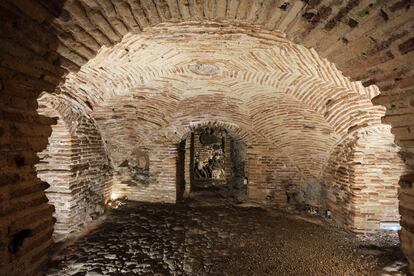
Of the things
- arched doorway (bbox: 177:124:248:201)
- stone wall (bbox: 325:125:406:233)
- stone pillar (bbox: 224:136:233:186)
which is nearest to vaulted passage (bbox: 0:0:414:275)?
stone wall (bbox: 325:125:406:233)

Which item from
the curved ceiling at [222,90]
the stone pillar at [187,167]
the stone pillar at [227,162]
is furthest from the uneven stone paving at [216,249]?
the stone pillar at [227,162]

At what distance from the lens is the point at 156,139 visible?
7.17 metres

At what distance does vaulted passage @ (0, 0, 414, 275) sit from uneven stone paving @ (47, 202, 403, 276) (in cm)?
4

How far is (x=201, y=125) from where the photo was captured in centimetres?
721

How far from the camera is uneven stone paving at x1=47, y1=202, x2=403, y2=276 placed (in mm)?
3760

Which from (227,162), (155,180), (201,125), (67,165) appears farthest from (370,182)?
(227,162)

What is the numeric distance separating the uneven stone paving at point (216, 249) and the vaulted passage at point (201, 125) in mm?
35

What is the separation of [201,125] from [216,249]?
3.58m

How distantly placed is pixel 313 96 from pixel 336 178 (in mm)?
2216

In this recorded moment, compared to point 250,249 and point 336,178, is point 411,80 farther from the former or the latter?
point 336,178

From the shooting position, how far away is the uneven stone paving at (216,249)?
376 centimetres

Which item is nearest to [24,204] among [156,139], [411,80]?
[411,80]

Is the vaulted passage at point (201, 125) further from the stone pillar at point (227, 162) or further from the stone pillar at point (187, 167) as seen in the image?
the stone pillar at point (227, 162)

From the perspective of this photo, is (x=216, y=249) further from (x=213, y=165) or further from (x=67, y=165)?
(x=213, y=165)
